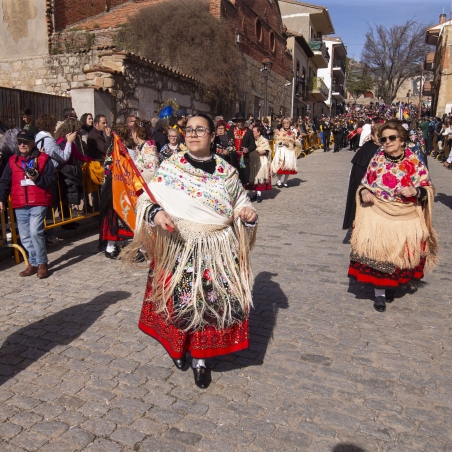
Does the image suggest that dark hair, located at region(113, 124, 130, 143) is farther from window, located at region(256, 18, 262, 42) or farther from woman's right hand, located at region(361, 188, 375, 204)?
window, located at region(256, 18, 262, 42)

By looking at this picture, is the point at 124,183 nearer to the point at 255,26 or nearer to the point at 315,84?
the point at 255,26

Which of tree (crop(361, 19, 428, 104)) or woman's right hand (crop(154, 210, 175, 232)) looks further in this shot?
tree (crop(361, 19, 428, 104))

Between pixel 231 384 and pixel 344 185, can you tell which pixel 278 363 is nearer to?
pixel 231 384

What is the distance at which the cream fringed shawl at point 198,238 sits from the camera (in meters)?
3.22

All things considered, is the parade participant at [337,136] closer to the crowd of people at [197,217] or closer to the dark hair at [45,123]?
the crowd of people at [197,217]

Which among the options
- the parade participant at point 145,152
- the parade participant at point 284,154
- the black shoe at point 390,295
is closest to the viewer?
the black shoe at point 390,295

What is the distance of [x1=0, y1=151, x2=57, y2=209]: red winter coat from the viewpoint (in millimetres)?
5488

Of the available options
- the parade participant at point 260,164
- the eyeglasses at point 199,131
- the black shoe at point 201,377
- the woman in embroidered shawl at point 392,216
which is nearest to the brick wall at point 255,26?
the parade participant at point 260,164

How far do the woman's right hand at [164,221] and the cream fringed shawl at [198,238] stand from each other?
13 centimetres

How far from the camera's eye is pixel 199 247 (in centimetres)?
324

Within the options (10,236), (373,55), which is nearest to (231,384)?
(10,236)

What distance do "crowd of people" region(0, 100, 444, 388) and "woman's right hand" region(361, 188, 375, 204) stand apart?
0.01 m

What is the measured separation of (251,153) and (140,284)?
6370 millimetres

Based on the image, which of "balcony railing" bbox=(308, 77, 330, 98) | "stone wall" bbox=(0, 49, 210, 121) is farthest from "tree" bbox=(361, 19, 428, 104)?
"stone wall" bbox=(0, 49, 210, 121)
